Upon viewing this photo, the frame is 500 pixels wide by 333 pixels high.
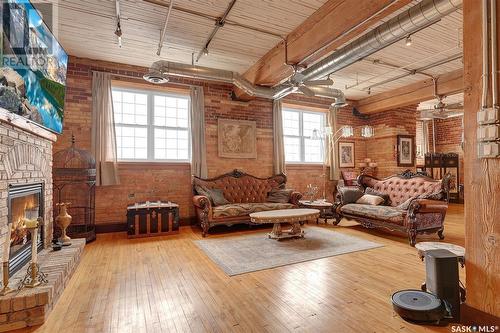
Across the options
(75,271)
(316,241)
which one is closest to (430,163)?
(316,241)

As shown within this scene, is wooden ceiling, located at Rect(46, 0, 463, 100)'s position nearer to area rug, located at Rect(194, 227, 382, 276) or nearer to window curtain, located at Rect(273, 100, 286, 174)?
window curtain, located at Rect(273, 100, 286, 174)

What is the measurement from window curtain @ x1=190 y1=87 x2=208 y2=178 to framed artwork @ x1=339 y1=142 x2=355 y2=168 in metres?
4.24

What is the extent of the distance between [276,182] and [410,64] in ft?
12.2

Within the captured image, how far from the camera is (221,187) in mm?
5656

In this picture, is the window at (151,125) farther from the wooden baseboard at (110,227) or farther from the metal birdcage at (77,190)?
the wooden baseboard at (110,227)

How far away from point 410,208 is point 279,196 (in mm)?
2504

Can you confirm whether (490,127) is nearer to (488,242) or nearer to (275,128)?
(488,242)

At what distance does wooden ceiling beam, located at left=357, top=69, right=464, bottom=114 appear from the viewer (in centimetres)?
540

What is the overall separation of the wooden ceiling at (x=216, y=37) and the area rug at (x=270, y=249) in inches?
123

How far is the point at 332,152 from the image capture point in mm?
7246

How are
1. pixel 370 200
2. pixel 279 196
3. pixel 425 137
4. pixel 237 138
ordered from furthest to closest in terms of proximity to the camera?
pixel 425 137, pixel 237 138, pixel 279 196, pixel 370 200
